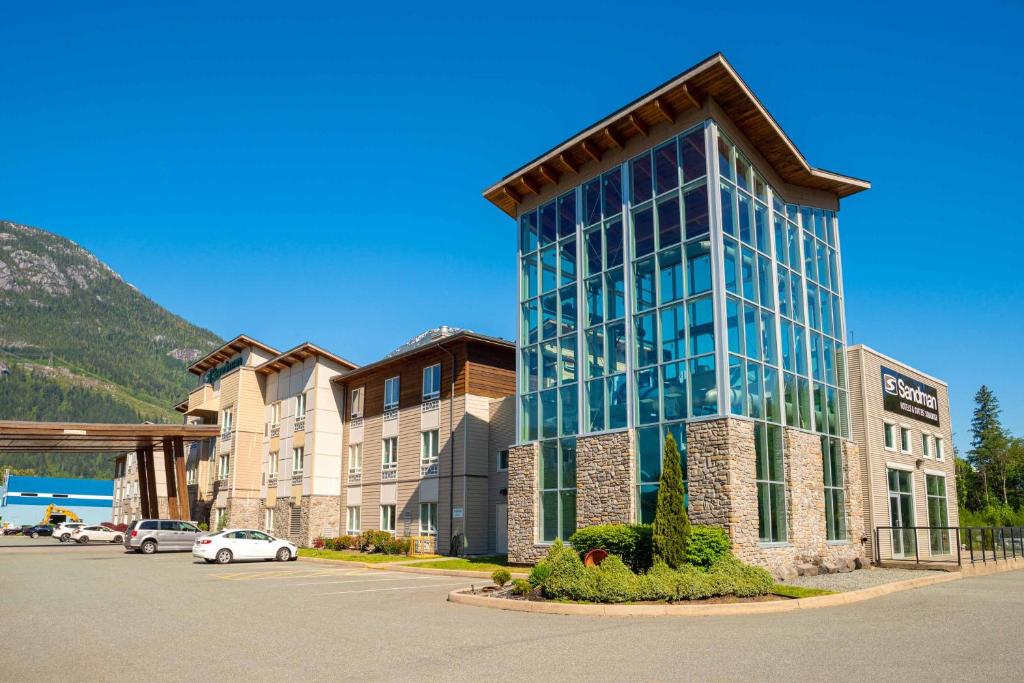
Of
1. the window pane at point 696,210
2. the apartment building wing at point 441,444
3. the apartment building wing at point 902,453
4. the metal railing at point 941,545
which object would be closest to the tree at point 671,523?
the window pane at point 696,210

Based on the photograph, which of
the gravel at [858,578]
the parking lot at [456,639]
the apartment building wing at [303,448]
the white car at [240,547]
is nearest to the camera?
the parking lot at [456,639]

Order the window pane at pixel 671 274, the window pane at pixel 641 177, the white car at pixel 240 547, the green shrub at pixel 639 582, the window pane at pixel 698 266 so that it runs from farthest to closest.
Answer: the white car at pixel 240 547 → the window pane at pixel 641 177 → the window pane at pixel 671 274 → the window pane at pixel 698 266 → the green shrub at pixel 639 582

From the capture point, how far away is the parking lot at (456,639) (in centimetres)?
924

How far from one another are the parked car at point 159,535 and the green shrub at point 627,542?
2769cm

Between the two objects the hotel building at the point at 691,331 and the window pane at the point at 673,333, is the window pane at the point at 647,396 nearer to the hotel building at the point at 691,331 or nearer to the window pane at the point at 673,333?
the hotel building at the point at 691,331

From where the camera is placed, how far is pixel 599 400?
24.8m

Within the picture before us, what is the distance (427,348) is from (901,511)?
20.8m

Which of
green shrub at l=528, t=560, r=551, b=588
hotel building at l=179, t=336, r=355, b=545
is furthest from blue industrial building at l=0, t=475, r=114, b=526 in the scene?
green shrub at l=528, t=560, r=551, b=588

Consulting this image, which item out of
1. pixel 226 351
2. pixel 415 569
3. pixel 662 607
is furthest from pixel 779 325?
pixel 226 351

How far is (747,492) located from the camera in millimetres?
20703

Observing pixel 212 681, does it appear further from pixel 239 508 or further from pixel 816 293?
pixel 239 508

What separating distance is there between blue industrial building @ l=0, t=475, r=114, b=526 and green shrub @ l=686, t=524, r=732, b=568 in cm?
8904

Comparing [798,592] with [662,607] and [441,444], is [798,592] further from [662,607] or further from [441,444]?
[441,444]

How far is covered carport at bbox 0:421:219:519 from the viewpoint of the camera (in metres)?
45.0
